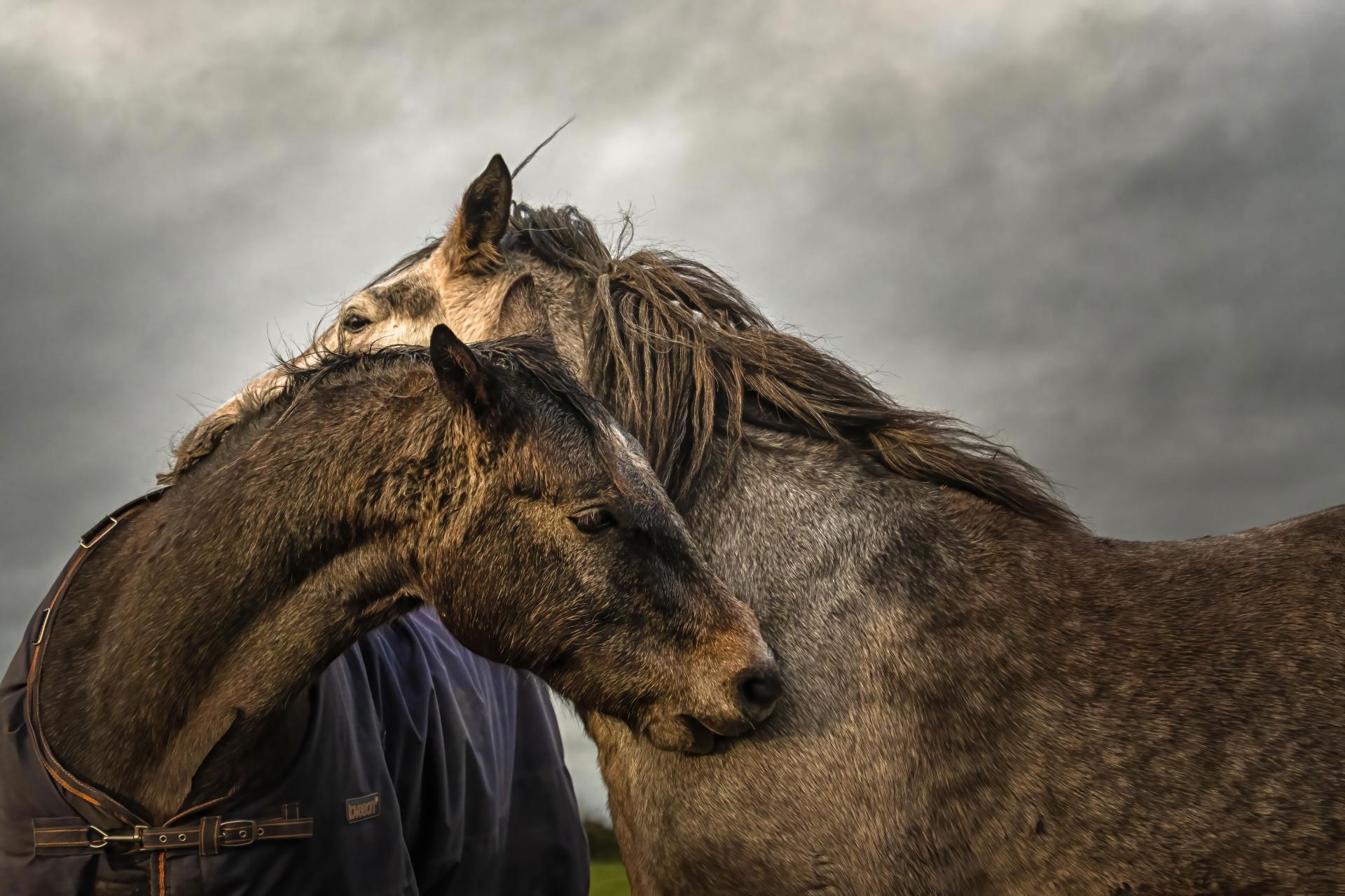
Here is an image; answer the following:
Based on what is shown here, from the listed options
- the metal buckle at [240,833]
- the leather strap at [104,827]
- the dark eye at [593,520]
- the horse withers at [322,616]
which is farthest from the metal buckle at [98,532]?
the dark eye at [593,520]

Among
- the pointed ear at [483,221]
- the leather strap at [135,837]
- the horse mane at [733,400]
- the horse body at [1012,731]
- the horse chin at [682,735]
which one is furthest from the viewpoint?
the pointed ear at [483,221]

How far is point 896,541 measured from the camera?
3.67 m

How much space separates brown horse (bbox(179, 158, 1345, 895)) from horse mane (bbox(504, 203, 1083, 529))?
0.04 feet

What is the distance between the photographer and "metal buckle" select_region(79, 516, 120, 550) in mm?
3383

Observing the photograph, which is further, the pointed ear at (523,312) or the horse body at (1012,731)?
the pointed ear at (523,312)

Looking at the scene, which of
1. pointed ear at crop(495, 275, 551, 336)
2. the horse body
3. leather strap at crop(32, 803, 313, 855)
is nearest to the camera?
leather strap at crop(32, 803, 313, 855)

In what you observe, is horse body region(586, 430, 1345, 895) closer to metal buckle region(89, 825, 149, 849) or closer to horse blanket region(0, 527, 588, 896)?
horse blanket region(0, 527, 588, 896)

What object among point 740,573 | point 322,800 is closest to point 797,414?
point 740,573

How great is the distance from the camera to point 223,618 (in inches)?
122

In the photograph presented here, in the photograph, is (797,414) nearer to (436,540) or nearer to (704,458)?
(704,458)

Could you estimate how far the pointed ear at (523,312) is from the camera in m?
4.44

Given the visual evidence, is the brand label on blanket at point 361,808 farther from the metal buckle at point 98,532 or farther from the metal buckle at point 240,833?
the metal buckle at point 98,532

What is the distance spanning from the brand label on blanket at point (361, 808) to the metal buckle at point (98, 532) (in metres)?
1.20

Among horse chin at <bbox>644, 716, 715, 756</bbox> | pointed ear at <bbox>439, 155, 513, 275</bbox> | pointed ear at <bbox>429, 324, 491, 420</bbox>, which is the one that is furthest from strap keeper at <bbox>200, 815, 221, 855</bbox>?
pointed ear at <bbox>439, 155, 513, 275</bbox>
